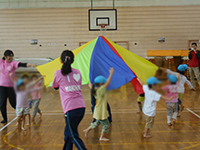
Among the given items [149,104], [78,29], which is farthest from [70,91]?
[78,29]

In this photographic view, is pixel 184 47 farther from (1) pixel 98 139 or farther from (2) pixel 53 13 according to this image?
(1) pixel 98 139

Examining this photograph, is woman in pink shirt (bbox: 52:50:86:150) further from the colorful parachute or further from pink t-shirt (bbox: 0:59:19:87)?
pink t-shirt (bbox: 0:59:19:87)

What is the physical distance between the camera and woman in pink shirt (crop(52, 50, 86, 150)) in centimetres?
255

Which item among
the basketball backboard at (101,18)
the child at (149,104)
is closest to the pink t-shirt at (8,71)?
the child at (149,104)

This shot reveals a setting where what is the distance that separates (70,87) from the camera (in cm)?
264

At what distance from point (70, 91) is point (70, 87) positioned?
0.15ft

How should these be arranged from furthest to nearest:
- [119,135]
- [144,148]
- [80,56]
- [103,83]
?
[119,135] → [80,56] → [144,148] → [103,83]

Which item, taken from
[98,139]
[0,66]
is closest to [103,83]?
[0,66]

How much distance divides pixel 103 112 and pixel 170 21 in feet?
40.0

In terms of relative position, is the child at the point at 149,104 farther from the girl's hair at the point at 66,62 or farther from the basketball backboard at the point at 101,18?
the basketball backboard at the point at 101,18

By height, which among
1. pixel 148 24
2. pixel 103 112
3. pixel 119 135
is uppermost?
pixel 148 24

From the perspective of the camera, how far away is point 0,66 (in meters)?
2.27

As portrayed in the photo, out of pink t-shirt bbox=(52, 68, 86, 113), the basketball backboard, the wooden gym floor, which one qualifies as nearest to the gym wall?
the basketball backboard

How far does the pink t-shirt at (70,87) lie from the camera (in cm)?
260
